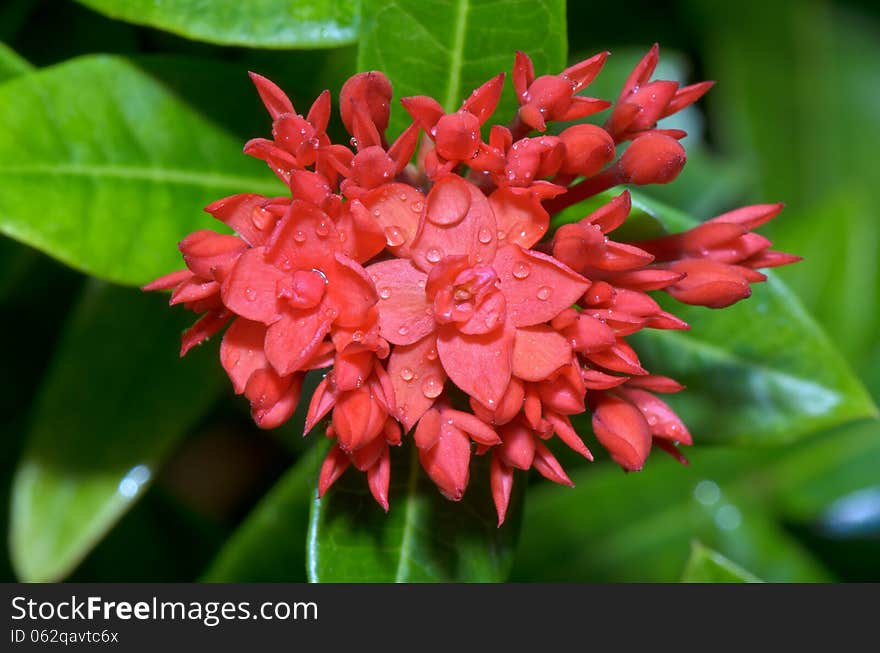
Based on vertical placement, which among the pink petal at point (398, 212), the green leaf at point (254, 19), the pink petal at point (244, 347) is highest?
the green leaf at point (254, 19)

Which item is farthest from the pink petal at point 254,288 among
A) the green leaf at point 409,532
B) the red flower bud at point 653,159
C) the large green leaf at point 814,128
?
the large green leaf at point 814,128

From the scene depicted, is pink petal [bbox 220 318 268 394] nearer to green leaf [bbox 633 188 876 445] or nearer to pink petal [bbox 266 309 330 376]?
pink petal [bbox 266 309 330 376]

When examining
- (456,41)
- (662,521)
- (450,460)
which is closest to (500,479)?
(450,460)

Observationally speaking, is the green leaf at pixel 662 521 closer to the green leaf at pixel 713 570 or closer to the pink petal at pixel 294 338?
the green leaf at pixel 713 570

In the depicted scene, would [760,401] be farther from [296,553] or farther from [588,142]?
[296,553]

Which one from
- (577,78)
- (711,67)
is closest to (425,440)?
(577,78)

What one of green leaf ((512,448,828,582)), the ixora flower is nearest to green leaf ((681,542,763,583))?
the ixora flower
